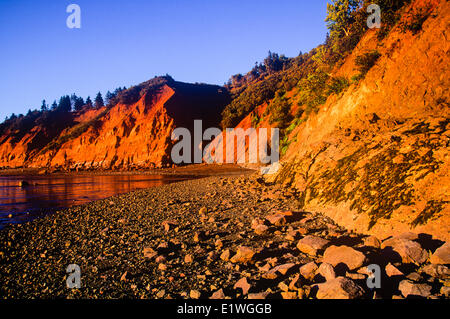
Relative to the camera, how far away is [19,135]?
208ft

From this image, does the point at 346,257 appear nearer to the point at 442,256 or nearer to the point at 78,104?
the point at 442,256

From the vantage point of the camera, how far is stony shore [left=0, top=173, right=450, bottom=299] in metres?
2.87

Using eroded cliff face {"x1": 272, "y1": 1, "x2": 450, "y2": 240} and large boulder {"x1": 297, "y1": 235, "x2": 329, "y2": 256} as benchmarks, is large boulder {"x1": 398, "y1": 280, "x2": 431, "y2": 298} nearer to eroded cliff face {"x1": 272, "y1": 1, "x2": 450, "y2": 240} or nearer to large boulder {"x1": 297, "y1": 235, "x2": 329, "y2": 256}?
large boulder {"x1": 297, "y1": 235, "x2": 329, "y2": 256}

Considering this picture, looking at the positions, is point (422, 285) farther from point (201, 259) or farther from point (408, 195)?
point (201, 259)

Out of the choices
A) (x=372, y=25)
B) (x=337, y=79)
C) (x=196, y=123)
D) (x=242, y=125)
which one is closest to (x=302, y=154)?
(x=337, y=79)

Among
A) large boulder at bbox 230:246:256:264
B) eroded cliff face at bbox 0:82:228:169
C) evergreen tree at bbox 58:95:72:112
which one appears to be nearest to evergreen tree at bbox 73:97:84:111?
evergreen tree at bbox 58:95:72:112

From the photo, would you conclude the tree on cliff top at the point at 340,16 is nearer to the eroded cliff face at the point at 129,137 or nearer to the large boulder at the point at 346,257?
the large boulder at the point at 346,257

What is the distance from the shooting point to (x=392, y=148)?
5699mm

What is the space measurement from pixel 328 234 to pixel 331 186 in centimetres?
216

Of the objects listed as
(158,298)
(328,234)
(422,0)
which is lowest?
(158,298)

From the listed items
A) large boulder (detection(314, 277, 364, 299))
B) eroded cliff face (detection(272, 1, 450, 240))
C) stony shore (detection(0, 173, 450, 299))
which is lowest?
stony shore (detection(0, 173, 450, 299))

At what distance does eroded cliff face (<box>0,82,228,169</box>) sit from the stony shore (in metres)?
34.0

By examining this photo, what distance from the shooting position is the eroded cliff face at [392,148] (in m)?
4.30

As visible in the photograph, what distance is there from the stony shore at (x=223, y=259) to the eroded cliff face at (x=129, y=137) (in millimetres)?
34029
